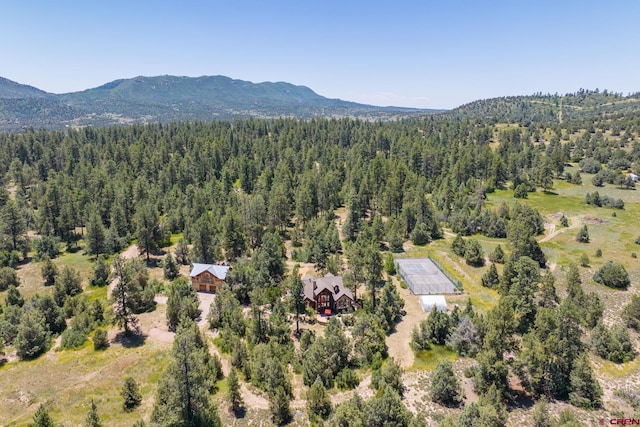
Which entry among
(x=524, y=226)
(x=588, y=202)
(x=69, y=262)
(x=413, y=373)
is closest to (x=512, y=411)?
(x=413, y=373)

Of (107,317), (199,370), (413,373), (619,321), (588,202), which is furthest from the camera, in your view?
(588,202)

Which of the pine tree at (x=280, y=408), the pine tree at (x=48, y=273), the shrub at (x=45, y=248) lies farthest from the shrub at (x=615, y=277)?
the shrub at (x=45, y=248)

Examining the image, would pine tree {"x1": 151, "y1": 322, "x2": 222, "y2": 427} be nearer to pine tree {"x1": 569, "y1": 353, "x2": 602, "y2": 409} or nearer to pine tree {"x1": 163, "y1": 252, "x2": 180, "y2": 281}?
pine tree {"x1": 569, "y1": 353, "x2": 602, "y2": 409}

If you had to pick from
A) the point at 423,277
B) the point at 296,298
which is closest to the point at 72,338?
the point at 296,298

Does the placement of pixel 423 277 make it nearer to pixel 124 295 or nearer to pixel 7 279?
pixel 124 295

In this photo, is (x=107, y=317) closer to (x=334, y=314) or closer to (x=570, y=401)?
(x=334, y=314)

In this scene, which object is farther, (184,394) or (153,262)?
(153,262)

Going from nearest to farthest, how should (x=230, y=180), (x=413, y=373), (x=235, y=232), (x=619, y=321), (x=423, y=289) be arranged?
(x=413, y=373), (x=619, y=321), (x=423, y=289), (x=235, y=232), (x=230, y=180)
